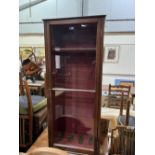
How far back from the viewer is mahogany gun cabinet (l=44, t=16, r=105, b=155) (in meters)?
1.55

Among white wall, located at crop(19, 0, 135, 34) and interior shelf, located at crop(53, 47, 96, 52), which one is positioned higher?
white wall, located at crop(19, 0, 135, 34)

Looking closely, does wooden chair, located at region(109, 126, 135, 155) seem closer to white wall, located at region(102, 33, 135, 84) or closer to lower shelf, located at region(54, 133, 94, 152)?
lower shelf, located at region(54, 133, 94, 152)

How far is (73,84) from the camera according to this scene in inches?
70.2

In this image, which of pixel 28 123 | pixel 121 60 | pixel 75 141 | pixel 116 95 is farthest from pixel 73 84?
pixel 121 60

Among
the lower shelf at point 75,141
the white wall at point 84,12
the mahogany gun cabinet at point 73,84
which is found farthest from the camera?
the white wall at point 84,12

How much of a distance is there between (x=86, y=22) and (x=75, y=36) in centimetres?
30

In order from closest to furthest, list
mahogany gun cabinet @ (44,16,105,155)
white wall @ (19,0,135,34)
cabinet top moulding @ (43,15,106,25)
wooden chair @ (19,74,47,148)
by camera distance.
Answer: cabinet top moulding @ (43,15,106,25) → mahogany gun cabinet @ (44,16,105,155) → wooden chair @ (19,74,47,148) → white wall @ (19,0,135,34)

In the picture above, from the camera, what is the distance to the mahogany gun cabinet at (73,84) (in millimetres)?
1551

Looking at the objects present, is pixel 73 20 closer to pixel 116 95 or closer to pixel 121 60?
pixel 116 95

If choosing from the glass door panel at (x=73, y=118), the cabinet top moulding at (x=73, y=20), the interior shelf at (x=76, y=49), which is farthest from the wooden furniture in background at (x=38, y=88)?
the cabinet top moulding at (x=73, y=20)

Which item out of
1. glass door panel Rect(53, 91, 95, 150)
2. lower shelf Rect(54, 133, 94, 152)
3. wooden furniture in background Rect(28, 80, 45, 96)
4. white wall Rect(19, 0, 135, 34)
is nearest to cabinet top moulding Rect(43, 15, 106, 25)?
glass door panel Rect(53, 91, 95, 150)

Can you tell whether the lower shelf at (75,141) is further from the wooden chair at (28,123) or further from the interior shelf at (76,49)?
the interior shelf at (76,49)
